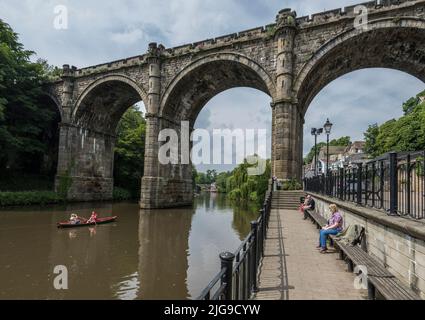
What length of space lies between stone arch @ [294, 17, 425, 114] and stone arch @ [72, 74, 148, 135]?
12.8m

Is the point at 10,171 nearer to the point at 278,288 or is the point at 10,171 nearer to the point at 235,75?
the point at 235,75

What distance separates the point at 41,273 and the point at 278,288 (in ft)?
20.9

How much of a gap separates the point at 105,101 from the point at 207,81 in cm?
1129

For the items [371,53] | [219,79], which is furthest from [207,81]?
[371,53]

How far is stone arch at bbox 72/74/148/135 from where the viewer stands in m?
25.6

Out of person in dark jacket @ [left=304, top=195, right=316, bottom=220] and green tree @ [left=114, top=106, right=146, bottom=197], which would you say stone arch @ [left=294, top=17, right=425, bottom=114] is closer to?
person in dark jacket @ [left=304, top=195, right=316, bottom=220]

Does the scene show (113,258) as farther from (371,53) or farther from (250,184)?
(250,184)

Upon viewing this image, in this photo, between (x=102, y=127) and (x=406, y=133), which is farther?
(x=406, y=133)

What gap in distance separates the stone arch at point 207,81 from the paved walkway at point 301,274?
13.5 metres

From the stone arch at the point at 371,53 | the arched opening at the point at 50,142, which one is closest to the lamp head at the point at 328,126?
the stone arch at the point at 371,53

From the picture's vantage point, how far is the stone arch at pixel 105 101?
2559cm

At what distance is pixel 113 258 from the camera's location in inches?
371

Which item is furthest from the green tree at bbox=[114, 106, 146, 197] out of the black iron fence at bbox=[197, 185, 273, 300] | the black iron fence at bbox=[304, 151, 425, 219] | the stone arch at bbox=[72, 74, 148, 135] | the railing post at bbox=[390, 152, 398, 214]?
the railing post at bbox=[390, 152, 398, 214]

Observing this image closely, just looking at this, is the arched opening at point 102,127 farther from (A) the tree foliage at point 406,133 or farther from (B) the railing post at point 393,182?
(A) the tree foliage at point 406,133
